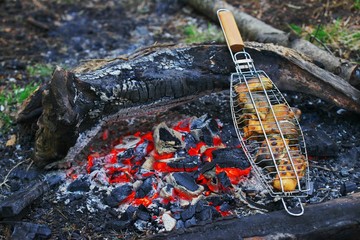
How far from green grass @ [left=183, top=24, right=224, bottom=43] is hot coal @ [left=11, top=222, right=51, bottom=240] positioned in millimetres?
3165

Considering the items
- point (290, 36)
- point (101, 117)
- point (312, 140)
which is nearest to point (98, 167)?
point (101, 117)

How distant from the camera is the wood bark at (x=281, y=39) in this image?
12.5 feet

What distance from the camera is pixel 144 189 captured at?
3.01 m

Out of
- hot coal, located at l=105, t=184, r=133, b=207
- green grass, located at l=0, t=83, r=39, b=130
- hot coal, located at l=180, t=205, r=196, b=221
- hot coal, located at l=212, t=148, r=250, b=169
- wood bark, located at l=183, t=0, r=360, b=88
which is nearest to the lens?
hot coal, located at l=180, t=205, r=196, b=221

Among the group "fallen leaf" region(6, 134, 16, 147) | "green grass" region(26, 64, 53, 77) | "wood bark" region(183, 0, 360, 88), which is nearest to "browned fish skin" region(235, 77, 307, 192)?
"wood bark" region(183, 0, 360, 88)

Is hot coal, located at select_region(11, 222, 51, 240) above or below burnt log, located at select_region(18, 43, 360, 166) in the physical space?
below

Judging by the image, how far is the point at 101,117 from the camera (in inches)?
126

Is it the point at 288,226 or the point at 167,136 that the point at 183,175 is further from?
the point at 288,226

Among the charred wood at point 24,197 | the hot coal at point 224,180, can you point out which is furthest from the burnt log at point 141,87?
the hot coal at point 224,180

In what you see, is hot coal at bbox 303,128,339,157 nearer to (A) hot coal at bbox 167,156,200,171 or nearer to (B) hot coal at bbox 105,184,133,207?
(A) hot coal at bbox 167,156,200,171

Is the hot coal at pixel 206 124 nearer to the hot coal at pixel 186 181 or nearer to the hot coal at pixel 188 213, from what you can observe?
the hot coal at pixel 186 181

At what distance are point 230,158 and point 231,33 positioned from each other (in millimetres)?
1062

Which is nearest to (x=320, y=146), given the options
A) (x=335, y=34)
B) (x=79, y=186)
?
(x=79, y=186)

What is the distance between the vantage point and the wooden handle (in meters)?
3.49
